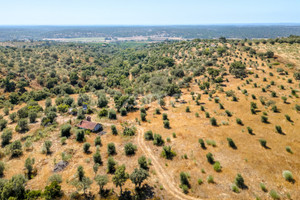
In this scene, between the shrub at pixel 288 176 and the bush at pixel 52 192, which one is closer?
the bush at pixel 52 192

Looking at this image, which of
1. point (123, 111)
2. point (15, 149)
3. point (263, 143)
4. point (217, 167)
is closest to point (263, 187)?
point (217, 167)

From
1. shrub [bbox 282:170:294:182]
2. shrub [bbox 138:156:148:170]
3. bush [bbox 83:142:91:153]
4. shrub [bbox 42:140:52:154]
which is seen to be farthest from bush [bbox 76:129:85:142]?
shrub [bbox 282:170:294:182]

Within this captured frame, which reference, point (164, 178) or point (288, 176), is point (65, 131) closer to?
point (164, 178)

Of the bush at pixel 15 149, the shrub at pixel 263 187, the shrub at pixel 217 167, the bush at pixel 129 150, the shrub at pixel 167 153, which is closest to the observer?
the shrub at pixel 263 187

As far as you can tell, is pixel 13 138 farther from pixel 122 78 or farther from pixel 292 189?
pixel 122 78

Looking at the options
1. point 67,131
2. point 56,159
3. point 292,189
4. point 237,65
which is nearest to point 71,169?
point 56,159

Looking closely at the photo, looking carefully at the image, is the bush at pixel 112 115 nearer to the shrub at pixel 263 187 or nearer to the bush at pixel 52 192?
the bush at pixel 52 192

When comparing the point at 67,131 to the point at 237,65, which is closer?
the point at 67,131

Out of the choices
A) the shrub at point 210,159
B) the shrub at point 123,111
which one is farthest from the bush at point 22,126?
the shrub at point 210,159

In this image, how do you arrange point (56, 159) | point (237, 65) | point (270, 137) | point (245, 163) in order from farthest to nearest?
point (237, 65), point (270, 137), point (56, 159), point (245, 163)
